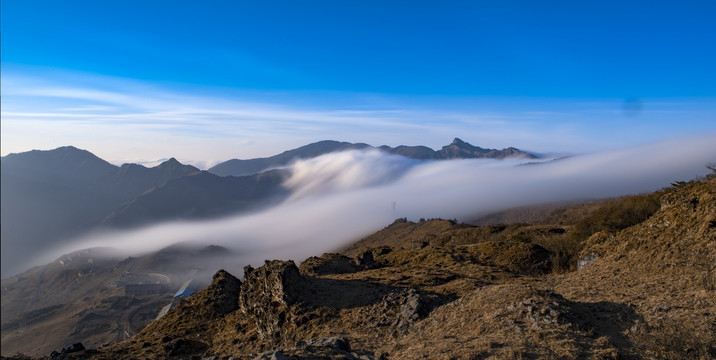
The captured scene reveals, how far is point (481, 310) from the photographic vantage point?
9.88m

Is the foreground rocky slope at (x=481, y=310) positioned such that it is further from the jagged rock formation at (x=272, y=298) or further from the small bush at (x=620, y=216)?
the small bush at (x=620, y=216)

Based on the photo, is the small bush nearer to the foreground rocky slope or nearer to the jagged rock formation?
the foreground rocky slope

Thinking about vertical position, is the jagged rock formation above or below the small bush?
below

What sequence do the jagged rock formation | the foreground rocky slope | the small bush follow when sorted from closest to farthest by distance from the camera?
the foreground rocky slope
the jagged rock formation
the small bush

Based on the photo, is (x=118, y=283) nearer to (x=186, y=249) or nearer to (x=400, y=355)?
(x=186, y=249)

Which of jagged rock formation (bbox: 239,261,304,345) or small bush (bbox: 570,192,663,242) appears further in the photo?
small bush (bbox: 570,192,663,242)

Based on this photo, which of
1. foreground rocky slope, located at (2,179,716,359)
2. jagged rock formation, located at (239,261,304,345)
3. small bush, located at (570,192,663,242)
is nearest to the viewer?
foreground rocky slope, located at (2,179,716,359)

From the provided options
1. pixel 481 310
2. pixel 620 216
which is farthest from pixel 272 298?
pixel 620 216

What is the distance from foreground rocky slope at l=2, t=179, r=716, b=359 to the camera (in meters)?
7.75

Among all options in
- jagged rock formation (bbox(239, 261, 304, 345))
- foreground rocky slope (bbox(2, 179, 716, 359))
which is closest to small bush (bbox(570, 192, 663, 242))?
foreground rocky slope (bbox(2, 179, 716, 359))

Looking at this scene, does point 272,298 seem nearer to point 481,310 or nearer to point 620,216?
point 481,310

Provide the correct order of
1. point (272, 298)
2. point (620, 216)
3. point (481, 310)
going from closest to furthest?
1. point (481, 310)
2. point (272, 298)
3. point (620, 216)

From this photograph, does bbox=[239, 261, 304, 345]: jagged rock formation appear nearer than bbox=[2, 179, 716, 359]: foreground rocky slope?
No

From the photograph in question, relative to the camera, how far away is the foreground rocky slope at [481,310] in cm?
775
